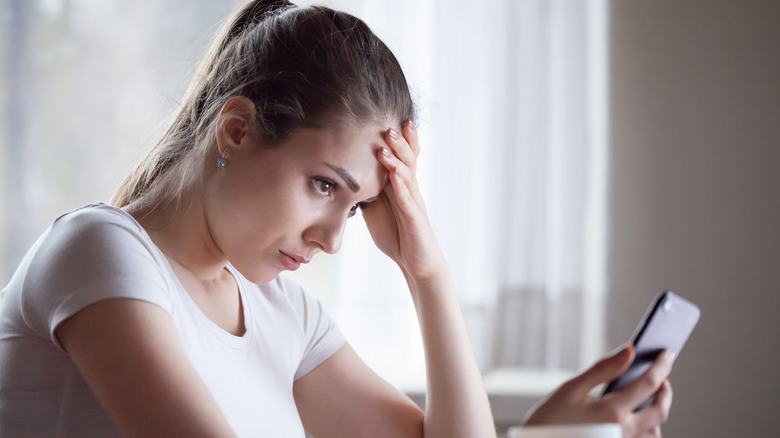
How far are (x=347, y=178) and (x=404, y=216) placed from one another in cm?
20

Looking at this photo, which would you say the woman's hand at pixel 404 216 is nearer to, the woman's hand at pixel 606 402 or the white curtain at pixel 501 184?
the woman's hand at pixel 606 402

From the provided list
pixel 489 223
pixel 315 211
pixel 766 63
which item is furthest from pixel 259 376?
pixel 766 63

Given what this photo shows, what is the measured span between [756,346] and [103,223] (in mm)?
1962

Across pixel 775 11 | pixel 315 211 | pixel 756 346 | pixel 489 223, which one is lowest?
pixel 756 346

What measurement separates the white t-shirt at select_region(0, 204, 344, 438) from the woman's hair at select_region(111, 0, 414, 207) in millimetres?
191

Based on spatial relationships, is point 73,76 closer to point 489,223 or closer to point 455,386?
point 489,223

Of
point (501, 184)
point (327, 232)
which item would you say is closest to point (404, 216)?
point (327, 232)

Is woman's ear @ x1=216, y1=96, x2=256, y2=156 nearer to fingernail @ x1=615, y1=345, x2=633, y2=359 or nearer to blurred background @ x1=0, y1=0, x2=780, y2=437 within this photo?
fingernail @ x1=615, y1=345, x2=633, y2=359

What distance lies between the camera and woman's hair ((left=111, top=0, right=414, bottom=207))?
1.11 metres

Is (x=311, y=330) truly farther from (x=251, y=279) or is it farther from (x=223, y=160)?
(x=223, y=160)

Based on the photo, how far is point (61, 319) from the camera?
0.88 metres

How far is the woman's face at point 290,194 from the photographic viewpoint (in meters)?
1.09

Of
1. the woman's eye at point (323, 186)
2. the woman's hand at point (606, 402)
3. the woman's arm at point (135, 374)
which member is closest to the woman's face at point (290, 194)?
the woman's eye at point (323, 186)

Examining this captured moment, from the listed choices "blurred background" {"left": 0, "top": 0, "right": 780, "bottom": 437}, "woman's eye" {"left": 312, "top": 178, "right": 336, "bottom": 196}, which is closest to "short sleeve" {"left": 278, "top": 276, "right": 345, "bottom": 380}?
"woman's eye" {"left": 312, "top": 178, "right": 336, "bottom": 196}
